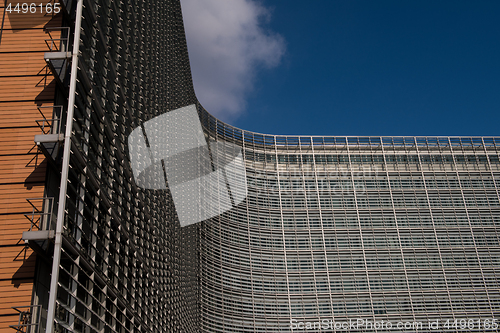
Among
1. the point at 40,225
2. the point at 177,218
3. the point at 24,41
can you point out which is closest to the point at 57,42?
the point at 24,41

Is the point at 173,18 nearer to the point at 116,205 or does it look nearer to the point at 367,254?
the point at 116,205

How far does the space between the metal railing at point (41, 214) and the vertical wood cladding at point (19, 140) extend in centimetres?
24

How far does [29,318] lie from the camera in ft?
52.0

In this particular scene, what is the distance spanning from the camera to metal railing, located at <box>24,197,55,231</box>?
17234 millimetres

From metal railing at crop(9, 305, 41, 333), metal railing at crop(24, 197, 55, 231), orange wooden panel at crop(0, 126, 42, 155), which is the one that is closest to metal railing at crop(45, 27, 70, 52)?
orange wooden panel at crop(0, 126, 42, 155)

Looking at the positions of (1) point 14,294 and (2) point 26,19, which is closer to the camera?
(1) point 14,294

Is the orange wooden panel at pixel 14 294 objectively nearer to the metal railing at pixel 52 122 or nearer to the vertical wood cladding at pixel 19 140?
the vertical wood cladding at pixel 19 140

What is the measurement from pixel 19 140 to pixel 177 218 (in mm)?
35656

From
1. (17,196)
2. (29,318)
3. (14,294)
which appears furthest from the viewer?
(17,196)

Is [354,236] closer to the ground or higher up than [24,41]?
higher up

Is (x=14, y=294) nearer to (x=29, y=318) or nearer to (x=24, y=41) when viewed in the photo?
(x=29, y=318)

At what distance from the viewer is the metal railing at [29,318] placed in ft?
51.3

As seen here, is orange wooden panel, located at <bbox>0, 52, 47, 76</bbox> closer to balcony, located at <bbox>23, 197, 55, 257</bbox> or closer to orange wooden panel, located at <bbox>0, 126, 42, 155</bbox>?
orange wooden panel, located at <bbox>0, 126, 42, 155</bbox>

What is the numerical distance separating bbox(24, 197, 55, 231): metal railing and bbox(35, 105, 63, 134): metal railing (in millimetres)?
2718
